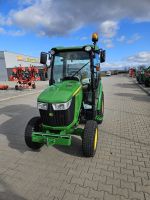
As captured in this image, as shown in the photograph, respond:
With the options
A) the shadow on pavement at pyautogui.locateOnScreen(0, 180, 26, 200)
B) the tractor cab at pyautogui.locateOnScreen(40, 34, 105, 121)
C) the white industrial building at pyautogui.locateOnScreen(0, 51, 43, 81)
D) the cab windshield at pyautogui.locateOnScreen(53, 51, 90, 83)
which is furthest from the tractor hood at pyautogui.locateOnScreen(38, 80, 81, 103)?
the white industrial building at pyautogui.locateOnScreen(0, 51, 43, 81)

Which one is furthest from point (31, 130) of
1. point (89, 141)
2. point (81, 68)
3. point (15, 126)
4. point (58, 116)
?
point (15, 126)

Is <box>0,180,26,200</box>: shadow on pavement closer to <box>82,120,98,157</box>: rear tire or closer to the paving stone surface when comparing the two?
the paving stone surface

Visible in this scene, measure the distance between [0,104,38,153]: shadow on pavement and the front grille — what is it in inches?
43.7

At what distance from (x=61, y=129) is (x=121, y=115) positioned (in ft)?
15.7

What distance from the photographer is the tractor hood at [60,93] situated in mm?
4785

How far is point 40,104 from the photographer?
4.97 m

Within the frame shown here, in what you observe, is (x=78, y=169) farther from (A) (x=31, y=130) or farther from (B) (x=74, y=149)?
(A) (x=31, y=130)

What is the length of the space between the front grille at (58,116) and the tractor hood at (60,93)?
0.49 feet

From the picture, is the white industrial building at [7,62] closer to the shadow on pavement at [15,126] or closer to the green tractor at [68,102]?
the shadow on pavement at [15,126]

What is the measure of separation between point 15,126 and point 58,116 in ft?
10.9

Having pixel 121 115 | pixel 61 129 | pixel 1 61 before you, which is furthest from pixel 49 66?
pixel 1 61

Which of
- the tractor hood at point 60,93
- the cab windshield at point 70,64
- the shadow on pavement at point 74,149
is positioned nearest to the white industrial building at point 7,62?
the cab windshield at point 70,64

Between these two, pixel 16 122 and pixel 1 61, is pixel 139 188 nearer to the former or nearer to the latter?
pixel 16 122

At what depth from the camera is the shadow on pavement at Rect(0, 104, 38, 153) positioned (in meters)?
5.95
